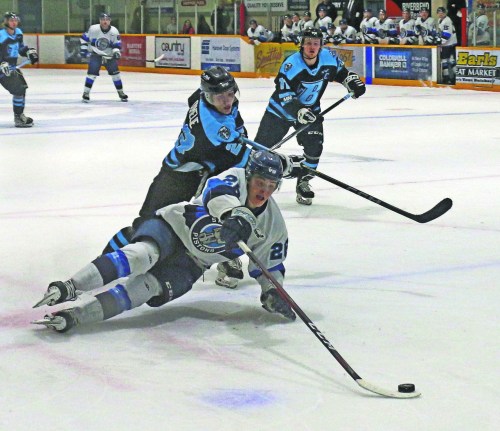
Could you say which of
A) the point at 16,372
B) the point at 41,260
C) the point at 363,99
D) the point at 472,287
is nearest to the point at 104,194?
the point at 41,260

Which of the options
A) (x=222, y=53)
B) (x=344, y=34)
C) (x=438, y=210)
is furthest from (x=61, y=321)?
(x=222, y=53)

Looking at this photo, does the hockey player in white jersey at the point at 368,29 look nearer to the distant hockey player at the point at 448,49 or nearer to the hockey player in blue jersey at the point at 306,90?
the distant hockey player at the point at 448,49

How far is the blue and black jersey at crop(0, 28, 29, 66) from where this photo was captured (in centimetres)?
1219

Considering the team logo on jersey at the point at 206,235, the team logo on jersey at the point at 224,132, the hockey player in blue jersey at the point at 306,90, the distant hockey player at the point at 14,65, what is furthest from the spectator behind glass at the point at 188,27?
the team logo on jersey at the point at 206,235

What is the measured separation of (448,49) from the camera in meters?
17.8

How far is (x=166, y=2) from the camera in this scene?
2503 cm

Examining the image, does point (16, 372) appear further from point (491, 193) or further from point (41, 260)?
point (491, 193)

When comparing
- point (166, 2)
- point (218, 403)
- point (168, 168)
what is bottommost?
point (218, 403)

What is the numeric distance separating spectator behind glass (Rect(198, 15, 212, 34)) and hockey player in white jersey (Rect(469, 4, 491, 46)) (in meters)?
7.42

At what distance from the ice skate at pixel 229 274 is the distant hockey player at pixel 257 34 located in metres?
17.7

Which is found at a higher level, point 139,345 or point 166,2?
point 166,2

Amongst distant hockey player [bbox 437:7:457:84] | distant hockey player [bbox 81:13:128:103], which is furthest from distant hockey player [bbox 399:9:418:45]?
distant hockey player [bbox 81:13:128:103]

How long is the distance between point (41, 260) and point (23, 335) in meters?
1.32

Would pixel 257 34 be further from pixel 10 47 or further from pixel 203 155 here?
pixel 203 155
